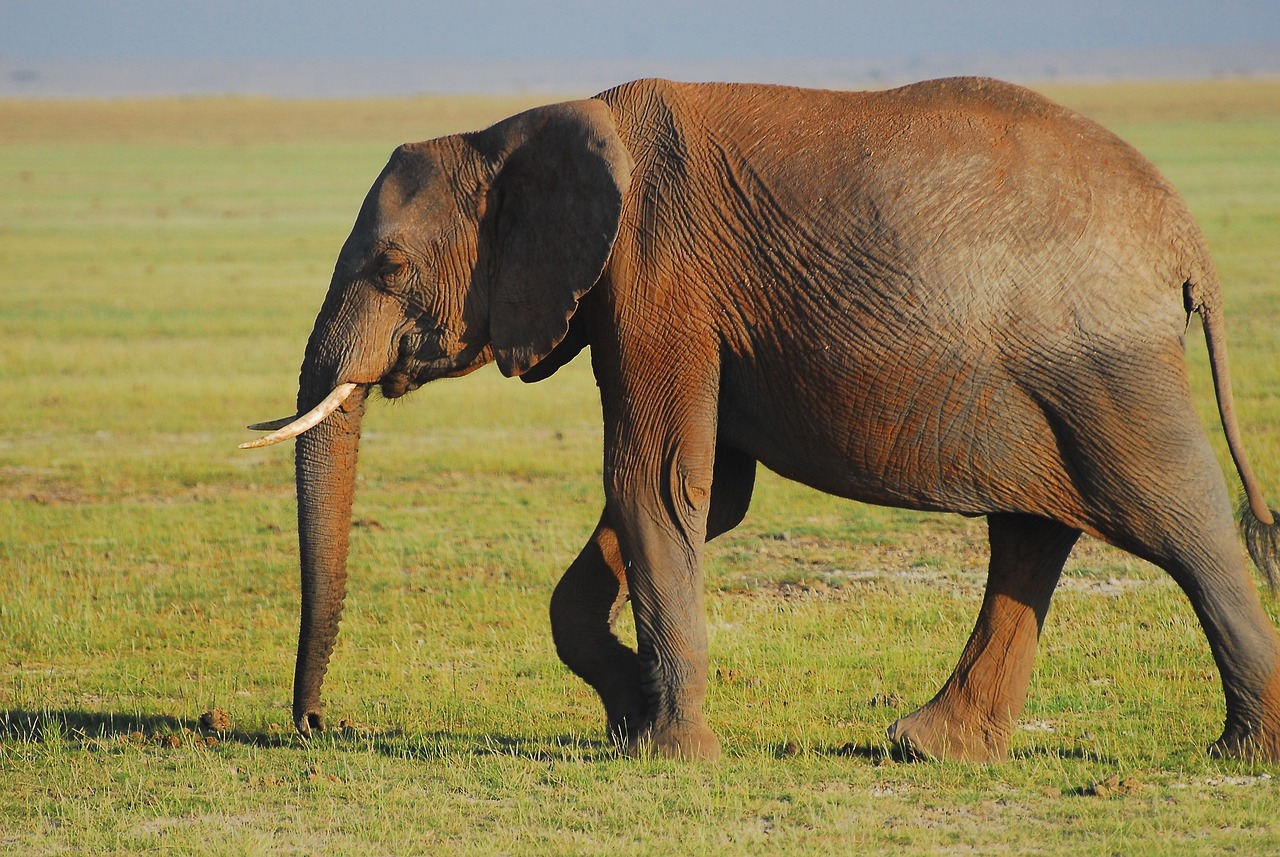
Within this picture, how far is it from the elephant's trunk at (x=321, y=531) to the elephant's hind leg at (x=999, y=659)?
2.34 meters

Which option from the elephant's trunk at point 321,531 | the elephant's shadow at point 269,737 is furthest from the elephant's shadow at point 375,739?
the elephant's trunk at point 321,531

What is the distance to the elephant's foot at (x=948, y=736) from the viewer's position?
7.17m

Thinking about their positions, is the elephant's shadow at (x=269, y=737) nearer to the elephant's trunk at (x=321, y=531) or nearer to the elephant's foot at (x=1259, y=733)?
the elephant's trunk at (x=321, y=531)

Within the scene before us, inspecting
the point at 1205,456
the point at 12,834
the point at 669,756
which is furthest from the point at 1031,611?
the point at 12,834

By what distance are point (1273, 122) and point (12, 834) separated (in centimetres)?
9234

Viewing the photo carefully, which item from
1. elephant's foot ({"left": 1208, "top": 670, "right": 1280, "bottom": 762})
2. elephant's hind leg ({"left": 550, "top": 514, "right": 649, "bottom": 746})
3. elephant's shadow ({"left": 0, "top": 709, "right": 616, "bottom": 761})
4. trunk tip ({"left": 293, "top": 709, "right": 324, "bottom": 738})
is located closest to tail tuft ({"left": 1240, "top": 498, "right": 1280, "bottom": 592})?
elephant's foot ({"left": 1208, "top": 670, "right": 1280, "bottom": 762})

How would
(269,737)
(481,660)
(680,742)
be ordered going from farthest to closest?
(481,660) → (269,737) → (680,742)

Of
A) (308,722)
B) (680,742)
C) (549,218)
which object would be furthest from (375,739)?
(549,218)

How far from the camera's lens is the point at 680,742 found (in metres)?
7.04

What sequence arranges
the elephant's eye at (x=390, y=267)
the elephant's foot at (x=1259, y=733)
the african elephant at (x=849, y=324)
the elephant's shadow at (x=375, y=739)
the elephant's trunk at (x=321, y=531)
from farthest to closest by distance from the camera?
the elephant's trunk at (x=321, y=531)
the elephant's shadow at (x=375, y=739)
the elephant's eye at (x=390, y=267)
the elephant's foot at (x=1259, y=733)
the african elephant at (x=849, y=324)

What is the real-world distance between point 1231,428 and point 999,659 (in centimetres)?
130

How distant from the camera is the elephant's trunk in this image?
7.41 m

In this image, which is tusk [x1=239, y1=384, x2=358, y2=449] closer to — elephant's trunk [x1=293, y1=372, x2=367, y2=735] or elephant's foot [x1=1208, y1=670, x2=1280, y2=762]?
elephant's trunk [x1=293, y1=372, x2=367, y2=735]

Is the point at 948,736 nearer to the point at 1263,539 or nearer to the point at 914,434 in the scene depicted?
the point at 914,434
